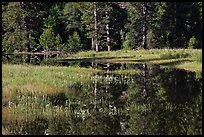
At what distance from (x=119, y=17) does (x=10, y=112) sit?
63873 millimetres

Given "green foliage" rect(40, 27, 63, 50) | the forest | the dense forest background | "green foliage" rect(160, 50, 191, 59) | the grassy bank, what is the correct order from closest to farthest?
the forest → the grassy bank → "green foliage" rect(160, 50, 191, 59) → the dense forest background → "green foliage" rect(40, 27, 63, 50)

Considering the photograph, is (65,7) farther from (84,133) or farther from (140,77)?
(84,133)

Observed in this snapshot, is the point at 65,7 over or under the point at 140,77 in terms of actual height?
over

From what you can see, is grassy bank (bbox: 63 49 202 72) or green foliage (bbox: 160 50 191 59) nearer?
grassy bank (bbox: 63 49 202 72)

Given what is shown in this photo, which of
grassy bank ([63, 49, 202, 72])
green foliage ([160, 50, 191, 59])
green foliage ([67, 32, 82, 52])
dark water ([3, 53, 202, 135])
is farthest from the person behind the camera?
green foliage ([67, 32, 82, 52])

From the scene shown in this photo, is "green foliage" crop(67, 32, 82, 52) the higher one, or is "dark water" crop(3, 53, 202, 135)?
"green foliage" crop(67, 32, 82, 52)

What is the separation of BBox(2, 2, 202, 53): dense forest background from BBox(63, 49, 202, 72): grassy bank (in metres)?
6.58

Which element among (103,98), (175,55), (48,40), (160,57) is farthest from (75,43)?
(103,98)

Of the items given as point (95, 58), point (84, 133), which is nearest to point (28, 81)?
point (84, 133)

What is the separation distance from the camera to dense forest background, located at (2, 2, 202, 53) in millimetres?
58500

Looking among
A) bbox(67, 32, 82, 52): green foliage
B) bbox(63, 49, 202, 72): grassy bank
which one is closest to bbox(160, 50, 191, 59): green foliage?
bbox(63, 49, 202, 72): grassy bank

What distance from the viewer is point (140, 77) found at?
1234 inches

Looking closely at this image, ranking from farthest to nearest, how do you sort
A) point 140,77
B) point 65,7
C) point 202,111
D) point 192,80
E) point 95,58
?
point 65,7
point 95,58
point 140,77
point 192,80
point 202,111

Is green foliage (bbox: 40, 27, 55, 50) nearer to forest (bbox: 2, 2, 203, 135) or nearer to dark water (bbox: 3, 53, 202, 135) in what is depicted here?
forest (bbox: 2, 2, 203, 135)
